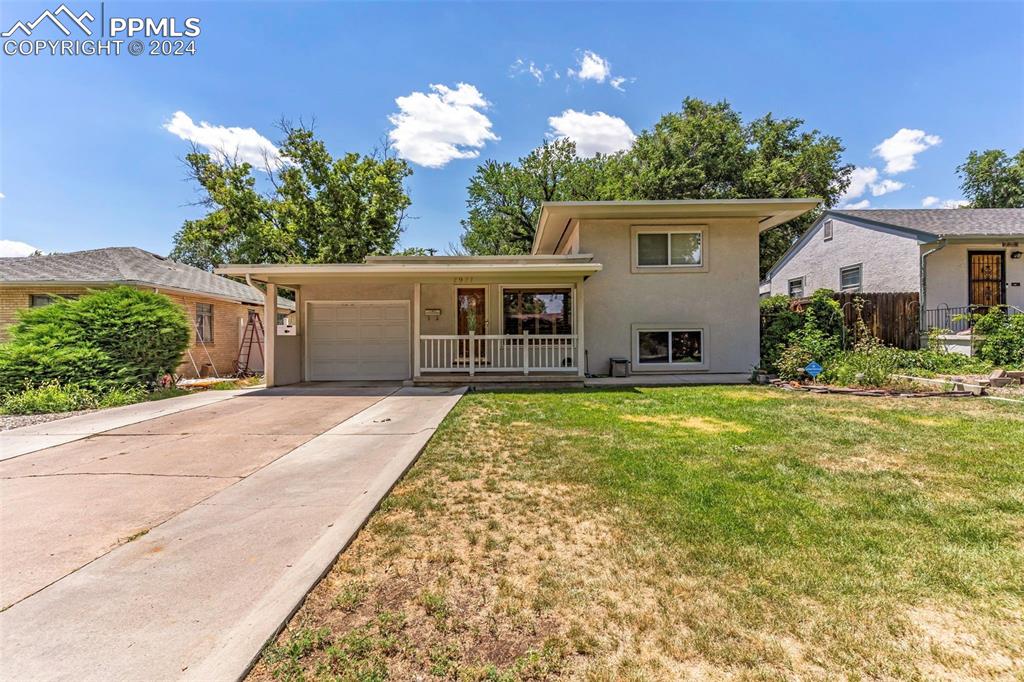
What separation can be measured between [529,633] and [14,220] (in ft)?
44.7

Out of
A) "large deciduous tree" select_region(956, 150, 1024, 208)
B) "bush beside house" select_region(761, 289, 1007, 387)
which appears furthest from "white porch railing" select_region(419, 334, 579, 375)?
"large deciduous tree" select_region(956, 150, 1024, 208)

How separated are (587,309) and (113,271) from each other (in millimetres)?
14027

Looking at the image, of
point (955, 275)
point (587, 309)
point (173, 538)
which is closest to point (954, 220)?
point (955, 275)

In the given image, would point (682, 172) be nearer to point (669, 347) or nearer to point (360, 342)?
point (669, 347)

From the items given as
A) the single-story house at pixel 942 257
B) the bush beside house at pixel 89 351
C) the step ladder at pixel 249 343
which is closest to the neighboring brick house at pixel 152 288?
the step ladder at pixel 249 343

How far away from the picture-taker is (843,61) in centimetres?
1240

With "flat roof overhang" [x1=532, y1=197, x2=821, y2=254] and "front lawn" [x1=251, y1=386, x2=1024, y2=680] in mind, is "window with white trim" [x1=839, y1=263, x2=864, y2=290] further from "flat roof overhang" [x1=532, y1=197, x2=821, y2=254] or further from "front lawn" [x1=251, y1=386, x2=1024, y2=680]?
"front lawn" [x1=251, y1=386, x2=1024, y2=680]

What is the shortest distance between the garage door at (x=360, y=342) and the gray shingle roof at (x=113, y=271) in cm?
529

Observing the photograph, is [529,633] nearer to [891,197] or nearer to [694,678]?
[694,678]

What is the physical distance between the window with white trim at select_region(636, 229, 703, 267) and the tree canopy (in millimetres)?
13282

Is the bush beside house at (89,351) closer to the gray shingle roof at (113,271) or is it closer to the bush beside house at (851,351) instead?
the gray shingle roof at (113,271)

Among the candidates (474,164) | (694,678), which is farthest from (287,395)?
(474,164)

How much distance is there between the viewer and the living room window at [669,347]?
444 inches

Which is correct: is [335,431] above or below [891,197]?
below
